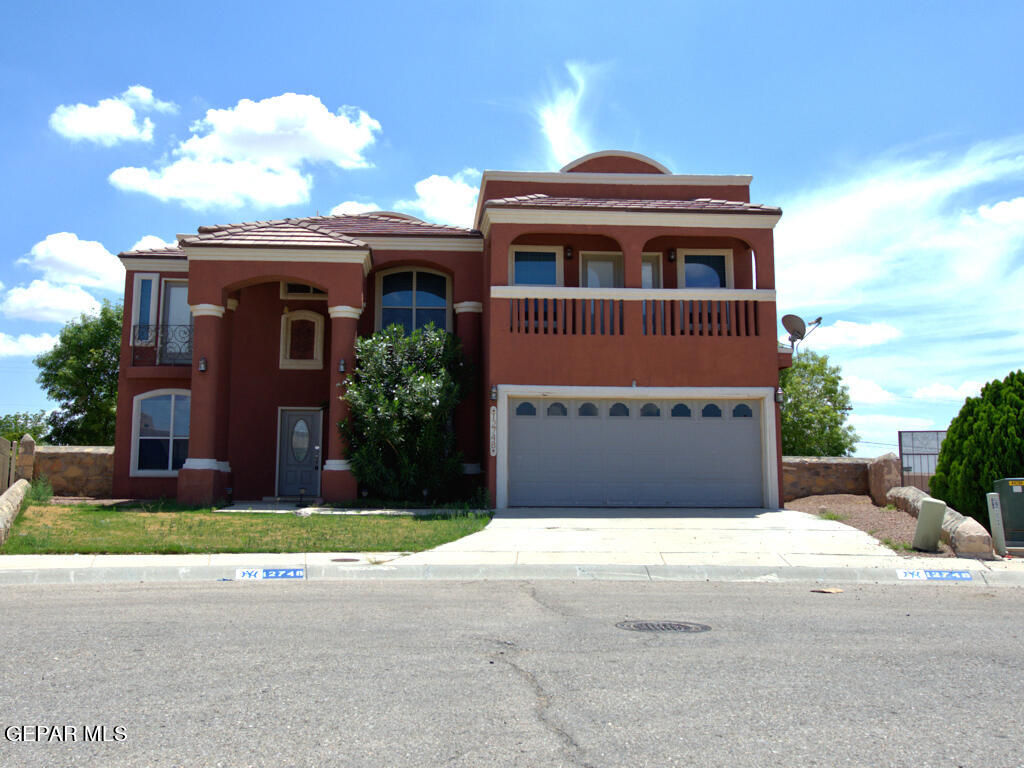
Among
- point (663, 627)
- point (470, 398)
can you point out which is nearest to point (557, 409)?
point (470, 398)

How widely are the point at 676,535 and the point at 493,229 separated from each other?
24.8 feet

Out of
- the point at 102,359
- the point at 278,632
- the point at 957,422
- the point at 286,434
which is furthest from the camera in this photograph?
the point at 102,359

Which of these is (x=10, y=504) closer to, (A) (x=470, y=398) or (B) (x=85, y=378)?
(A) (x=470, y=398)

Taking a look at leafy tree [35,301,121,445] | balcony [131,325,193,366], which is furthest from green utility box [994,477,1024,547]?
leafy tree [35,301,121,445]

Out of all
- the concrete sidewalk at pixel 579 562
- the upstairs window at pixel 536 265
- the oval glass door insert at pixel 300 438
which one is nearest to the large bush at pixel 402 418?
the upstairs window at pixel 536 265

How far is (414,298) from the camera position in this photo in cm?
1983

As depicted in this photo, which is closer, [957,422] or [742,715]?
[742,715]

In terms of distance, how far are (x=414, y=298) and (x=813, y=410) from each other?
1025 inches

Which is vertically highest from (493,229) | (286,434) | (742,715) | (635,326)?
(493,229)

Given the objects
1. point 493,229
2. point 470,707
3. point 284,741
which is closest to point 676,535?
point 493,229

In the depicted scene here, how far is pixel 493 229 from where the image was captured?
1706 cm

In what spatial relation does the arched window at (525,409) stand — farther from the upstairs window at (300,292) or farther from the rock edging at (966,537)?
the rock edging at (966,537)

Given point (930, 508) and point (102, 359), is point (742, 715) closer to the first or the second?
point (930, 508)

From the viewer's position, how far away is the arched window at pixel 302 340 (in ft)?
64.4
